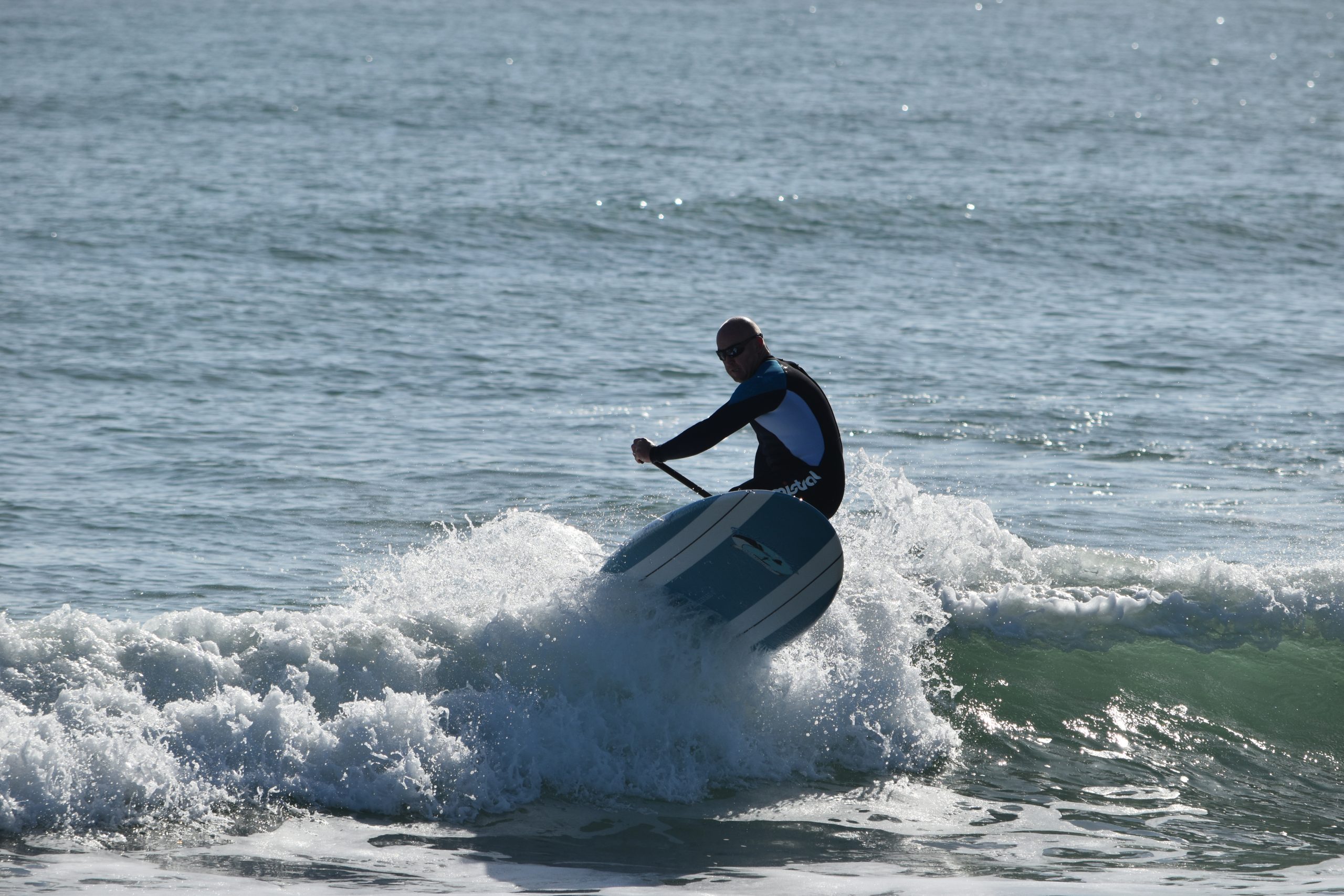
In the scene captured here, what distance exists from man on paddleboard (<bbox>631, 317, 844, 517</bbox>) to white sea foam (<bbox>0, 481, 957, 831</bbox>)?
0.78 m

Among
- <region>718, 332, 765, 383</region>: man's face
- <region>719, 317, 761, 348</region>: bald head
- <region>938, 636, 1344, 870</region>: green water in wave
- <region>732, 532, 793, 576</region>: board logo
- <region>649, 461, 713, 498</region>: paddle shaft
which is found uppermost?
<region>719, 317, 761, 348</region>: bald head

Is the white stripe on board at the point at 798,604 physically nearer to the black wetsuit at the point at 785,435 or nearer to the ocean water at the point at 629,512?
the ocean water at the point at 629,512

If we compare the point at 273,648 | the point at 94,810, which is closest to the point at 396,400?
the point at 273,648

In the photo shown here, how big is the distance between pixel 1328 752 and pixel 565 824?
422 centimetres

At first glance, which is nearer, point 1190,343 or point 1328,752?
point 1328,752

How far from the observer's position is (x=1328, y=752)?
24.6 feet

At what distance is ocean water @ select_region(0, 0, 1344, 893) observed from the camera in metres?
6.12

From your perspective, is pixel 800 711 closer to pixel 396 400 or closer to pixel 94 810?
pixel 94 810

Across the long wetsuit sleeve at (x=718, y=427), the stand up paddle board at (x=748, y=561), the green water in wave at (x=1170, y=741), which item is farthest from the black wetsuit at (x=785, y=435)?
the green water in wave at (x=1170, y=741)

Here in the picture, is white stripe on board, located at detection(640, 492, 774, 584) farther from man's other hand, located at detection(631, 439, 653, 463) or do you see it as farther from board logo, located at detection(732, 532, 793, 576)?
man's other hand, located at detection(631, 439, 653, 463)

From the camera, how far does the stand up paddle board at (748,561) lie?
660cm

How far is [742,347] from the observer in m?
6.76

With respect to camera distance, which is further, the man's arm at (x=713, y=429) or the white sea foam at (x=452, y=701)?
the man's arm at (x=713, y=429)

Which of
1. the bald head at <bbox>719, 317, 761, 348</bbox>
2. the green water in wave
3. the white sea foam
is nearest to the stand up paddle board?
the white sea foam
